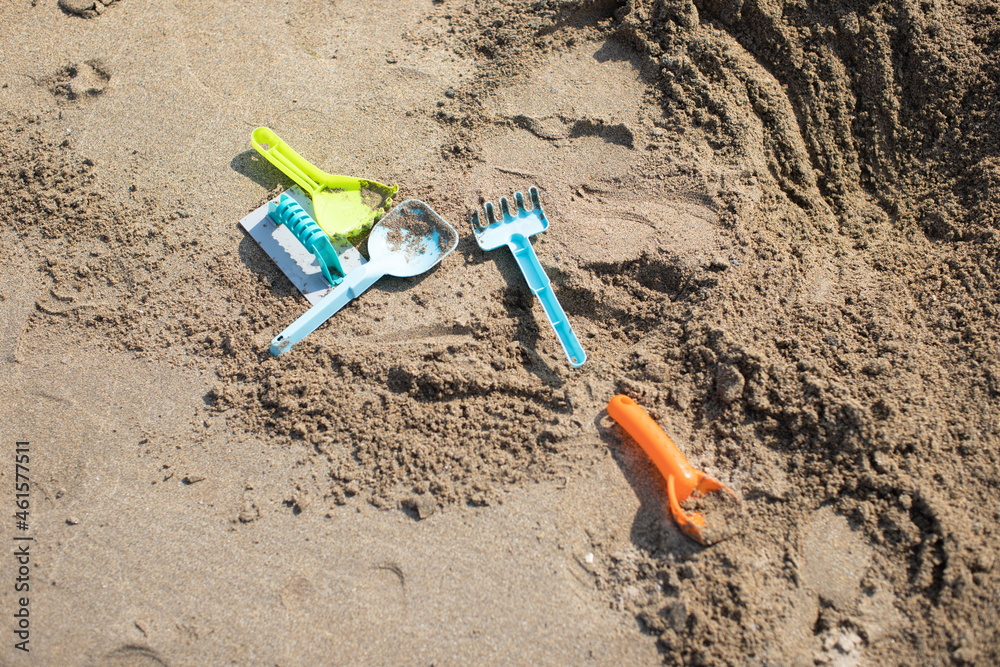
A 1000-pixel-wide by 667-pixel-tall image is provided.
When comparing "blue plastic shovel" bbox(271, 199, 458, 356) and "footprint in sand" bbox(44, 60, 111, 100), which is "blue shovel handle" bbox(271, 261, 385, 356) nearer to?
"blue plastic shovel" bbox(271, 199, 458, 356)

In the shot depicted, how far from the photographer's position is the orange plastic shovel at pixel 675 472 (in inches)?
74.9

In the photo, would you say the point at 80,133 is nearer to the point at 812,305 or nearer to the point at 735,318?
the point at 735,318

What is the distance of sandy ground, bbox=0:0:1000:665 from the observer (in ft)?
6.15

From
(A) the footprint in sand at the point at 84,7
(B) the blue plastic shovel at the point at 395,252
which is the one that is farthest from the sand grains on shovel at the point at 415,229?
(A) the footprint in sand at the point at 84,7


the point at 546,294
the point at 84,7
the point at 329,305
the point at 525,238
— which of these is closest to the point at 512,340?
the point at 546,294

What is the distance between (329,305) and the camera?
2.35m

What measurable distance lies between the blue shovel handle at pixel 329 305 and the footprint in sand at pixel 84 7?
212cm

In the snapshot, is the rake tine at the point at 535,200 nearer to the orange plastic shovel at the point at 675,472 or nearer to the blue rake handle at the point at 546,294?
the blue rake handle at the point at 546,294

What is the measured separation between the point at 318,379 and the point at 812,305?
6.09 ft

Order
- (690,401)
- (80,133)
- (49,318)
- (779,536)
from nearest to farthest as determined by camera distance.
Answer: (779,536) → (690,401) → (49,318) → (80,133)

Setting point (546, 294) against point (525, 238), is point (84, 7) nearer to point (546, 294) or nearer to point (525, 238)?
point (525, 238)

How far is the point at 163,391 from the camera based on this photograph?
7.48ft

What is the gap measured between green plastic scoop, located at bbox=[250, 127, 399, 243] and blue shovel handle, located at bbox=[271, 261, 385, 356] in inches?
8.4

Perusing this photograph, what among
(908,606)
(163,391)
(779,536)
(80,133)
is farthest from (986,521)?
(80,133)
